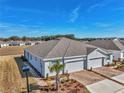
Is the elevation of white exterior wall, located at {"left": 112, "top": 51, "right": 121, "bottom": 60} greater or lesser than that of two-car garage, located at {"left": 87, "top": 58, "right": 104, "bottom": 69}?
greater

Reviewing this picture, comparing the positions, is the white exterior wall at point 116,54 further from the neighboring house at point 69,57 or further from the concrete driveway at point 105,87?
the concrete driveway at point 105,87

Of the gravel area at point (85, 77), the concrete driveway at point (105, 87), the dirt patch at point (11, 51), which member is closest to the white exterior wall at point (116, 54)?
the gravel area at point (85, 77)

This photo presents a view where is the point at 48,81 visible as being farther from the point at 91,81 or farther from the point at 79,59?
the point at 79,59

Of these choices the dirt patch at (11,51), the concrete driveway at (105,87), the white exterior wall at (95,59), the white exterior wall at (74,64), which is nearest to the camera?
the concrete driveway at (105,87)

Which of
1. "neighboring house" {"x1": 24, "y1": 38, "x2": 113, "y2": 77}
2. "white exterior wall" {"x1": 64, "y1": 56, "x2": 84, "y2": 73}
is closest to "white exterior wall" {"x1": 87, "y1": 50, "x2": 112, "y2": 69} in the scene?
"neighboring house" {"x1": 24, "y1": 38, "x2": 113, "y2": 77}

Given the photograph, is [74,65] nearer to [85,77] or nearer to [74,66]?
[74,66]

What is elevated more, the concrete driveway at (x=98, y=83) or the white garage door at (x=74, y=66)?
the white garage door at (x=74, y=66)

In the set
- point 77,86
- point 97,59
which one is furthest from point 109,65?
point 77,86

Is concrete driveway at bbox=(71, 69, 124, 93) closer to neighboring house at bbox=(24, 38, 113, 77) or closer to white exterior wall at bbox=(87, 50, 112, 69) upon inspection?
neighboring house at bbox=(24, 38, 113, 77)
